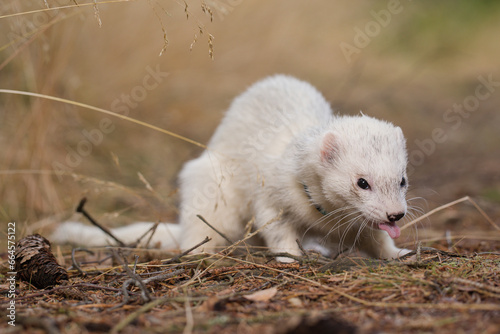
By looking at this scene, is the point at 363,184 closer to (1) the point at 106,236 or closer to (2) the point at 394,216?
(2) the point at 394,216

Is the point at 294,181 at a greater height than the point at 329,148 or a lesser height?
lesser

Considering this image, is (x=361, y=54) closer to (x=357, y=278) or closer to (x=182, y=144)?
(x=182, y=144)

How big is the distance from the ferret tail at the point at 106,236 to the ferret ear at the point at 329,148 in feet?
4.92

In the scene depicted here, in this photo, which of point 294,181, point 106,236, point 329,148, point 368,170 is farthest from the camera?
point 106,236

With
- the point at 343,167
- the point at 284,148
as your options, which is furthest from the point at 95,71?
the point at 343,167

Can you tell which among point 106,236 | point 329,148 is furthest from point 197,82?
point 329,148

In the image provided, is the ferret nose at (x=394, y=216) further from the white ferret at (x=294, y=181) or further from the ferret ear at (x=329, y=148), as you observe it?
the ferret ear at (x=329, y=148)

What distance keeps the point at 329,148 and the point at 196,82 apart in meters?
5.54

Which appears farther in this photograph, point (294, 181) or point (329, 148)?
point (294, 181)

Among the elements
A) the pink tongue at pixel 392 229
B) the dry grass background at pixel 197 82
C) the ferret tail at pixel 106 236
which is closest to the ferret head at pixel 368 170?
the pink tongue at pixel 392 229

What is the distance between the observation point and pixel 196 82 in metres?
8.28

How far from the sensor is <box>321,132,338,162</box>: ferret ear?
9.95ft

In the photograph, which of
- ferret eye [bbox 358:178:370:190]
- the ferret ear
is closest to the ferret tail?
the ferret ear

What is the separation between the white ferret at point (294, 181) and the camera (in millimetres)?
2902
